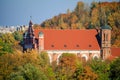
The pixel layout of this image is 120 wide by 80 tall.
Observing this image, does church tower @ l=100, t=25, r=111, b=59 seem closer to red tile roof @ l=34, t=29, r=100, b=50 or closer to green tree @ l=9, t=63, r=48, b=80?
red tile roof @ l=34, t=29, r=100, b=50

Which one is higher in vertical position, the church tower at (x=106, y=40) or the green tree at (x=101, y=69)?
the church tower at (x=106, y=40)

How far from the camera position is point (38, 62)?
242 ft

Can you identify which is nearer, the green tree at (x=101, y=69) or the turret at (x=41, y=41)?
the green tree at (x=101, y=69)

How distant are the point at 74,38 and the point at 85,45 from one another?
1.98m

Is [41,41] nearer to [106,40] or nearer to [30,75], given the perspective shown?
[106,40]

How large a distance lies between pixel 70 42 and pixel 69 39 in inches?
28.0

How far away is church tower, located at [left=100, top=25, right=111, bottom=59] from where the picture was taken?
93.2 metres

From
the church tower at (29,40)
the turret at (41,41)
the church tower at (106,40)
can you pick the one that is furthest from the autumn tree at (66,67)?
the church tower at (106,40)

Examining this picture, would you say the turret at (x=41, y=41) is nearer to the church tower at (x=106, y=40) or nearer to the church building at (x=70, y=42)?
the church building at (x=70, y=42)

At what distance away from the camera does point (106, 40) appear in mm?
93938

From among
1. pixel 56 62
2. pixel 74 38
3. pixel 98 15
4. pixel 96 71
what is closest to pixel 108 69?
pixel 96 71

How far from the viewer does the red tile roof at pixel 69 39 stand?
92625 mm

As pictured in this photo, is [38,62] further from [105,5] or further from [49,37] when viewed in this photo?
[105,5]

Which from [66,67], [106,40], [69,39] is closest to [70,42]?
[69,39]
